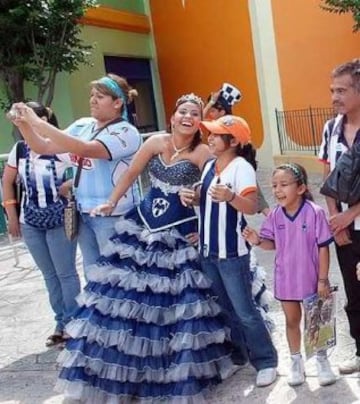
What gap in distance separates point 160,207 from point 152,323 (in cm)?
62

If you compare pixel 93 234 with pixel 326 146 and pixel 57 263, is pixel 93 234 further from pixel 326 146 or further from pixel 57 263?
pixel 326 146

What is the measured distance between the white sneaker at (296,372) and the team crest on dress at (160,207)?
104cm

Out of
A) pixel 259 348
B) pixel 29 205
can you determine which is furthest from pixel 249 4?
pixel 259 348

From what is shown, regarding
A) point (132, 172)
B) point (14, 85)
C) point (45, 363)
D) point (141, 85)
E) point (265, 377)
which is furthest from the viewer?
point (141, 85)

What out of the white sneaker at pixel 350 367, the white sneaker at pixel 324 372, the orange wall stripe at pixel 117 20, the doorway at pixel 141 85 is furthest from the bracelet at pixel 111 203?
the doorway at pixel 141 85

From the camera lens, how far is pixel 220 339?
3.06m

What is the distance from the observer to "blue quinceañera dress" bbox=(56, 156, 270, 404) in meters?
2.98

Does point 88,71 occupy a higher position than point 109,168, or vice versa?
point 88,71

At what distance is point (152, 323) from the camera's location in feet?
9.91

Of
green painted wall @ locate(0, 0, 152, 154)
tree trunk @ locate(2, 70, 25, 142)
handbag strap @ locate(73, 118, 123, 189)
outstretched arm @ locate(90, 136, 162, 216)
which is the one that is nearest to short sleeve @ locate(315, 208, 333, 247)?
outstretched arm @ locate(90, 136, 162, 216)

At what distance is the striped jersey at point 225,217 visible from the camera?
2.97 metres

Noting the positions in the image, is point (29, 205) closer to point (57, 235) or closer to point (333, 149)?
point (57, 235)

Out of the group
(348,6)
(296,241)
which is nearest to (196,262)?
(296,241)

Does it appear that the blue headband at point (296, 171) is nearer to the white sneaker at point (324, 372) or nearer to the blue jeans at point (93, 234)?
the white sneaker at point (324, 372)
